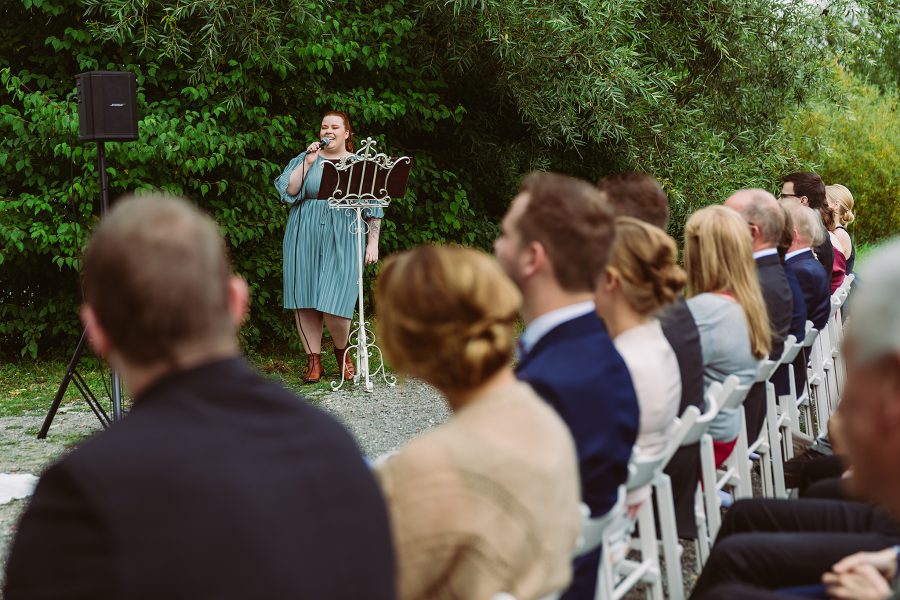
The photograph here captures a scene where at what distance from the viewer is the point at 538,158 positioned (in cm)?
1189

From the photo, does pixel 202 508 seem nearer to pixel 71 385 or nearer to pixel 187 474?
pixel 187 474

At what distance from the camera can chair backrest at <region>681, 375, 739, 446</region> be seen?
315cm

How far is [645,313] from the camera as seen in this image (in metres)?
3.10

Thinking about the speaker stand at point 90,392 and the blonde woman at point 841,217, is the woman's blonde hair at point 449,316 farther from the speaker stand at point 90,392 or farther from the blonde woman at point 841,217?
the blonde woman at point 841,217

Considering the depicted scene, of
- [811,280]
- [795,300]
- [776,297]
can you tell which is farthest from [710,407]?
[811,280]

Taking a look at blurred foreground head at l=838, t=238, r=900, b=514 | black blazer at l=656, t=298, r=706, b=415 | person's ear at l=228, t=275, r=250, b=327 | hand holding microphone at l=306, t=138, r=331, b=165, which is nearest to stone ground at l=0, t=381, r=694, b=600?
hand holding microphone at l=306, t=138, r=331, b=165

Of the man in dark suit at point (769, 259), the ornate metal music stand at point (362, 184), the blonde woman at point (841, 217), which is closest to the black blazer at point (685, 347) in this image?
the man in dark suit at point (769, 259)

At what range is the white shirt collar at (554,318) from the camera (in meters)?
2.46

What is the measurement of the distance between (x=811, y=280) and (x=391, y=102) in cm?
616

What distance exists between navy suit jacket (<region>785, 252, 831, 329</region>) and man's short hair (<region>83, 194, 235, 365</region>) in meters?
4.43

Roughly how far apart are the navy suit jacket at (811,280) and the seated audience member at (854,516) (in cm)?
254

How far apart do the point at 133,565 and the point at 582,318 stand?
1411 millimetres

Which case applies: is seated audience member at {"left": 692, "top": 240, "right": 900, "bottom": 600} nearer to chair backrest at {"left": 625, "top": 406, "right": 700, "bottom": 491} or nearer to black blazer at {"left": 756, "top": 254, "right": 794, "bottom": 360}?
chair backrest at {"left": 625, "top": 406, "right": 700, "bottom": 491}

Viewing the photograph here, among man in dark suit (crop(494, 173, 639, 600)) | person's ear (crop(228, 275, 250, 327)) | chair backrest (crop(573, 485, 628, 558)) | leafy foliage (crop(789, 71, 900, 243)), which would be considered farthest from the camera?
leafy foliage (crop(789, 71, 900, 243))
